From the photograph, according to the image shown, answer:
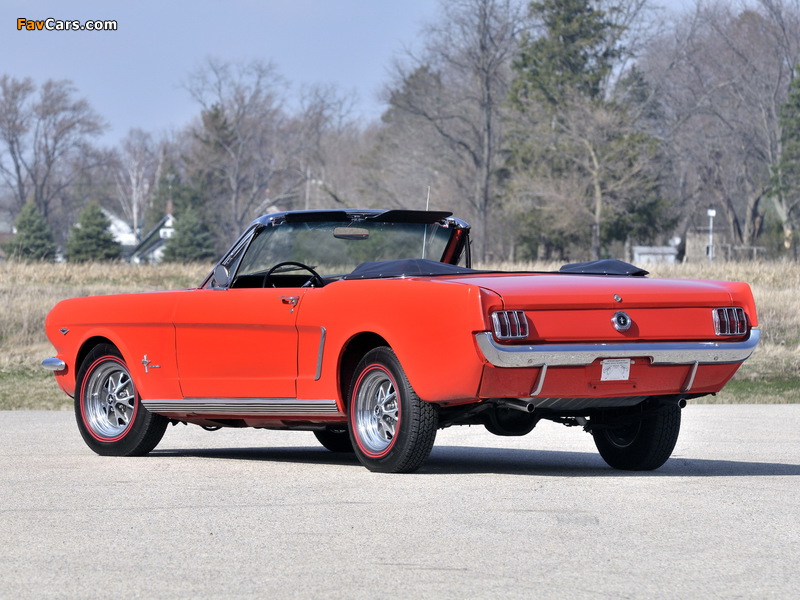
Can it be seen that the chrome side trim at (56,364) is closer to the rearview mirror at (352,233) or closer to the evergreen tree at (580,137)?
the rearview mirror at (352,233)

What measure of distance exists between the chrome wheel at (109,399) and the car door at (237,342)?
2.52 feet

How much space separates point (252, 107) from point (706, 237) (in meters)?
28.9

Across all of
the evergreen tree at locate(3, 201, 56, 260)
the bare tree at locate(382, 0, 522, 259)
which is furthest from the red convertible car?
the evergreen tree at locate(3, 201, 56, 260)

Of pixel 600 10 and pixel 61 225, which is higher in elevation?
pixel 600 10

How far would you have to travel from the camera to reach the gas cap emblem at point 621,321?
7269 mm

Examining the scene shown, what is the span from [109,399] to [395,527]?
4206 mm

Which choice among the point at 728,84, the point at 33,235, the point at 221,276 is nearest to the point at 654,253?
the point at 728,84

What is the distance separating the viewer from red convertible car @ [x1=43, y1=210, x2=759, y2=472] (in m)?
7.13

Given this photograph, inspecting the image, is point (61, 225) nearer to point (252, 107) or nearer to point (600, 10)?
point (252, 107)

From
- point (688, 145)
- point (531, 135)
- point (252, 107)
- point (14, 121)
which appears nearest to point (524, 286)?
point (531, 135)

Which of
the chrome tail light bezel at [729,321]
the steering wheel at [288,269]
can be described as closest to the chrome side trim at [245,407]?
the steering wheel at [288,269]

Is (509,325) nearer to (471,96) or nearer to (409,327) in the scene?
(409,327)

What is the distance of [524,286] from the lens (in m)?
7.20

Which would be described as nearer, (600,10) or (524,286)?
(524,286)
